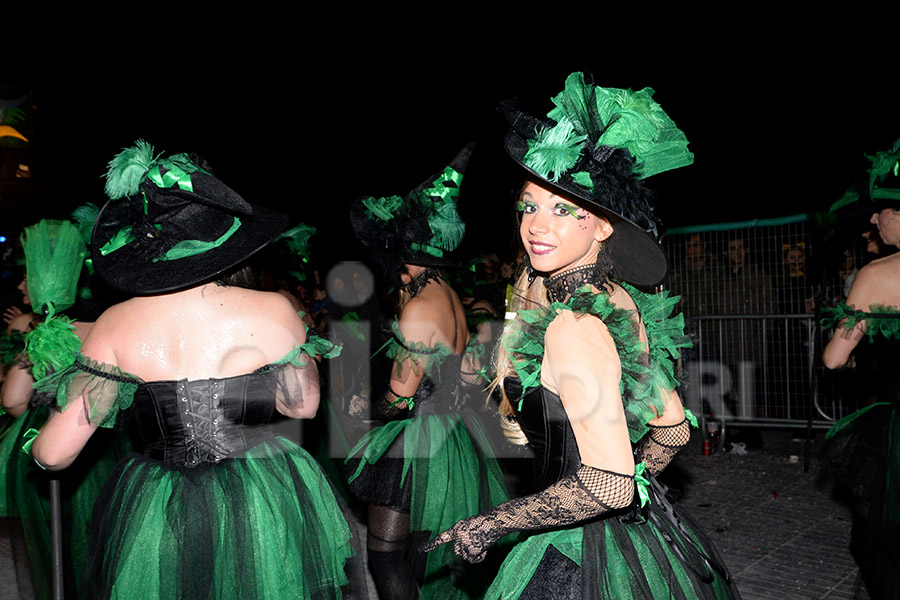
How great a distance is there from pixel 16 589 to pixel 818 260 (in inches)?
341

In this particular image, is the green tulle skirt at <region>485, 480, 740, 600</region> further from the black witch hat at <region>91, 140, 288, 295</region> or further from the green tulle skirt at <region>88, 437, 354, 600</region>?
the black witch hat at <region>91, 140, 288, 295</region>

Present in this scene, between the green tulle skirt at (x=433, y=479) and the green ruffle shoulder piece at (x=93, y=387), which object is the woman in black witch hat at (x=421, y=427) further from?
the green ruffle shoulder piece at (x=93, y=387)

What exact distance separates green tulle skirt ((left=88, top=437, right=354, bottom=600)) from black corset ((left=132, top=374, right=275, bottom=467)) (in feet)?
0.17

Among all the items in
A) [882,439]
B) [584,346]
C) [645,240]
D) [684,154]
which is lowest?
[882,439]

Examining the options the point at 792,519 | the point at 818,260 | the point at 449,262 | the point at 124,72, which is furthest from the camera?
the point at 818,260

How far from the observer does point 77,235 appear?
2977mm

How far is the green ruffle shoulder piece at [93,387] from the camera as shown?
7.48 ft

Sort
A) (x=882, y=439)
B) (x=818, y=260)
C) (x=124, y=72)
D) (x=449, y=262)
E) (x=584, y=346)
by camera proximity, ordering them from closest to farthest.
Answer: (x=584, y=346) < (x=882, y=439) < (x=449, y=262) < (x=124, y=72) < (x=818, y=260)

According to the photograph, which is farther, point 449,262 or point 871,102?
point 871,102

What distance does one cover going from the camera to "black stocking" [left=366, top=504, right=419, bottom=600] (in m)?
3.71

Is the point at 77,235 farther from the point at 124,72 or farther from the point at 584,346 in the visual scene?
the point at 124,72

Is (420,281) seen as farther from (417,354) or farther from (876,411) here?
(876,411)

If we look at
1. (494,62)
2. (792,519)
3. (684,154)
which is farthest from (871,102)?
(684,154)

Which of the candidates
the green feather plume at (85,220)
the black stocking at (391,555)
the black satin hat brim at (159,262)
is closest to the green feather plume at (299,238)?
the green feather plume at (85,220)
